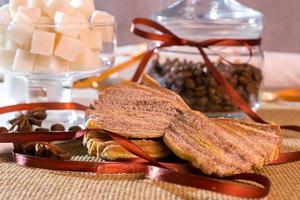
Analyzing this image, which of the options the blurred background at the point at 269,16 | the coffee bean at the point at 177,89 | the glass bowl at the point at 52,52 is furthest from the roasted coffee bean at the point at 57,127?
the blurred background at the point at 269,16

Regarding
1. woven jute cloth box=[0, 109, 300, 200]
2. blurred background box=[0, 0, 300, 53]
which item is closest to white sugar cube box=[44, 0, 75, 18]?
woven jute cloth box=[0, 109, 300, 200]

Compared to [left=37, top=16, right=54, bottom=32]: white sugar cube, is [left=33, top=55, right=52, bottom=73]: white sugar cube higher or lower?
lower

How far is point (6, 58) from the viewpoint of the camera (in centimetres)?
64

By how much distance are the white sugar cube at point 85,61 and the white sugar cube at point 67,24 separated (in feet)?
0.09

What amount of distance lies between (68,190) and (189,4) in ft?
1.47

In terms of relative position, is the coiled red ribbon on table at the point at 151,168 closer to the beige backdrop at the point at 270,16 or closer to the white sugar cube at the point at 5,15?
the white sugar cube at the point at 5,15

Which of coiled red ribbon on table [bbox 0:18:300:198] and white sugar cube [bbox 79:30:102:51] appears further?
white sugar cube [bbox 79:30:102:51]

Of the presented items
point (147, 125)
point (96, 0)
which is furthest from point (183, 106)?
point (96, 0)

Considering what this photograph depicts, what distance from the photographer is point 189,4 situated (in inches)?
31.1

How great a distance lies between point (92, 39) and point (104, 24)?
0.02m

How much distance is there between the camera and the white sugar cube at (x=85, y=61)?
652mm

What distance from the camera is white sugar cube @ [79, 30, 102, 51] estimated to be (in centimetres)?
64

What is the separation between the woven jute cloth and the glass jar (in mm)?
267

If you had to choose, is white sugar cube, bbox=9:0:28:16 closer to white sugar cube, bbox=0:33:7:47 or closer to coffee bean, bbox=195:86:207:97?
white sugar cube, bbox=0:33:7:47
